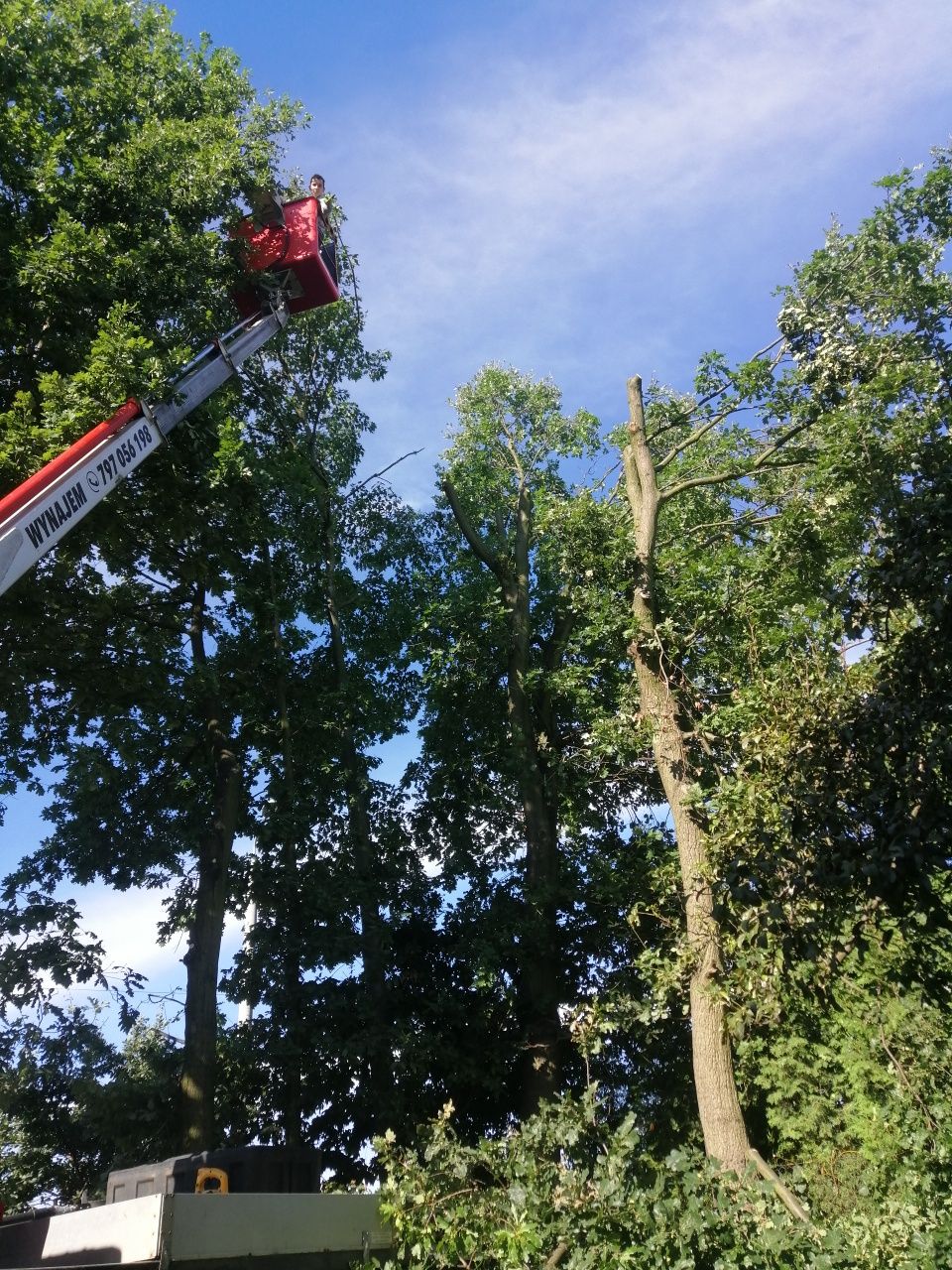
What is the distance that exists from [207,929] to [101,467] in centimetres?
742

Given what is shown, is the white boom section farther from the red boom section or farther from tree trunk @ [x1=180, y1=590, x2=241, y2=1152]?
tree trunk @ [x1=180, y1=590, x2=241, y2=1152]

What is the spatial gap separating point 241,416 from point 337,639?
14.1ft

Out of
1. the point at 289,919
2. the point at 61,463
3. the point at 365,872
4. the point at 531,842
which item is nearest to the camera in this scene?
the point at 61,463

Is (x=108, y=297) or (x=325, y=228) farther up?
(x=325, y=228)

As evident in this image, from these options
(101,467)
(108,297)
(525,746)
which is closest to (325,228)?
(108,297)

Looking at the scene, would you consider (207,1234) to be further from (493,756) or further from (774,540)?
(493,756)

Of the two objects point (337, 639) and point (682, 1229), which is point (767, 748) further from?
point (337, 639)

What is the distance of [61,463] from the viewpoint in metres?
7.16

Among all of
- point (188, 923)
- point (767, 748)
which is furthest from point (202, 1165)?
point (188, 923)

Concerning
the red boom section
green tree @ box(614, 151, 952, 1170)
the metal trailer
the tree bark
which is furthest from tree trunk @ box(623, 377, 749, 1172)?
the red boom section

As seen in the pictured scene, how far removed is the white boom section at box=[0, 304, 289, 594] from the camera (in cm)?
641

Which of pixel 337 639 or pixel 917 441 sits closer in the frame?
pixel 917 441

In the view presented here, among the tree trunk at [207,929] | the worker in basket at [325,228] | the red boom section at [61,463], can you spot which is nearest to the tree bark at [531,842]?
the tree trunk at [207,929]

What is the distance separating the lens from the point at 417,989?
1477 cm
